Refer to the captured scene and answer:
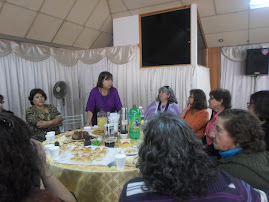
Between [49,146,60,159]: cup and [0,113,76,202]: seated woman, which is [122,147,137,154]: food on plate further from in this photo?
[0,113,76,202]: seated woman

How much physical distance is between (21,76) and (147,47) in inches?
106

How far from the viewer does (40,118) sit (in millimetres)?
2480

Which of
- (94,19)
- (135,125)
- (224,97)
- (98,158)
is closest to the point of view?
(98,158)

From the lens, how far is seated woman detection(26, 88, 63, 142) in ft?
7.97

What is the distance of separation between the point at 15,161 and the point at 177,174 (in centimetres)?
60

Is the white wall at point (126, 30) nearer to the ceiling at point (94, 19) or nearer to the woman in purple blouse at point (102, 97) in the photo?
the ceiling at point (94, 19)

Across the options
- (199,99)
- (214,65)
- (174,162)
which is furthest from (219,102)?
(214,65)

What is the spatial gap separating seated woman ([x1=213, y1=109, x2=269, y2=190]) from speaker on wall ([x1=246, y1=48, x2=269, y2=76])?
13.0ft

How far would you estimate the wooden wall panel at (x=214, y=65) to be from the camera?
4.79 m

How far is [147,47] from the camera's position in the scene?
3.83m

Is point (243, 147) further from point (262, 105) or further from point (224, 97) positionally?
point (224, 97)

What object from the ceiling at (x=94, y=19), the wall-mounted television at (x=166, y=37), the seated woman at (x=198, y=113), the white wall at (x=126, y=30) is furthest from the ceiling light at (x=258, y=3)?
the seated woman at (x=198, y=113)

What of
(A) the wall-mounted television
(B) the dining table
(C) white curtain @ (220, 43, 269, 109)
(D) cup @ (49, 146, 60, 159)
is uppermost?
(A) the wall-mounted television

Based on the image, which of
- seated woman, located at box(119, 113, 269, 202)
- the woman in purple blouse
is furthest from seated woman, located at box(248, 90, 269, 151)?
the woman in purple blouse
